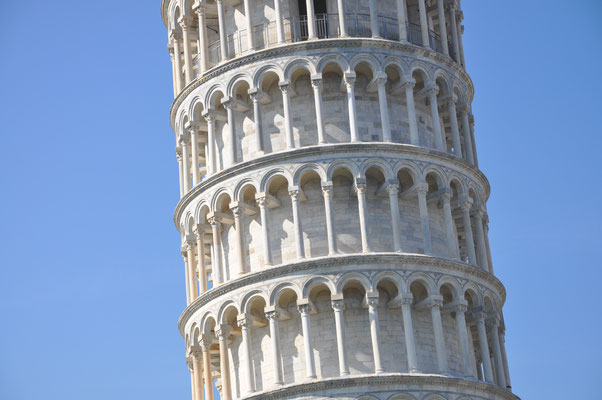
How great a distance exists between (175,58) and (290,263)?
9.89m

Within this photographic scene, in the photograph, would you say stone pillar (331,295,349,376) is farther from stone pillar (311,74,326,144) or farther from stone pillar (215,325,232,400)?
stone pillar (311,74,326,144)

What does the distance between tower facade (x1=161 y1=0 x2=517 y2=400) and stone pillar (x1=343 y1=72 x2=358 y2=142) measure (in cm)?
5

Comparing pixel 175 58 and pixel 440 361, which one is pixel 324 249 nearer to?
pixel 440 361

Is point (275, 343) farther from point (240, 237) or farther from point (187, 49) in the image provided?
point (187, 49)

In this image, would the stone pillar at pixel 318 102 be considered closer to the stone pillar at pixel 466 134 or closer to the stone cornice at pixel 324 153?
the stone cornice at pixel 324 153

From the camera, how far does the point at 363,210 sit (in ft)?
148

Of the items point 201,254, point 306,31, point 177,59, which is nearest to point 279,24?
point 306,31

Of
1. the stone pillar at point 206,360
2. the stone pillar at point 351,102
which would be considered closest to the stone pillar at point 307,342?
the stone pillar at point 206,360

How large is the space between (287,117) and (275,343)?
7.03 metres

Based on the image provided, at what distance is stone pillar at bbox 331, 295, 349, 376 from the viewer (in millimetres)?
43469

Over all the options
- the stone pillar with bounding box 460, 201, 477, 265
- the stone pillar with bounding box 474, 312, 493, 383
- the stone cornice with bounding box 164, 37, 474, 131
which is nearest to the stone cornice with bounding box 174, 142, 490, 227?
the stone pillar with bounding box 460, 201, 477, 265

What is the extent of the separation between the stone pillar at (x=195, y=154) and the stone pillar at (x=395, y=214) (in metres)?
6.46

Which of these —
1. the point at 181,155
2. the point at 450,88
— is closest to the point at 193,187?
the point at 181,155

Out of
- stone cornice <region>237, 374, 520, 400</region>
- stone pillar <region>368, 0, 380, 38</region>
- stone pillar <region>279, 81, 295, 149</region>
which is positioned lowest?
stone cornice <region>237, 374, 520, 400</region>
